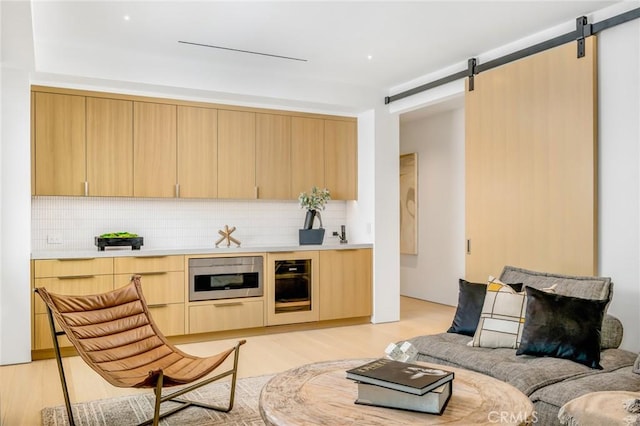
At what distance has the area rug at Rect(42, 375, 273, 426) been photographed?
303cm

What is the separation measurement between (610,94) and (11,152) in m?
4.70

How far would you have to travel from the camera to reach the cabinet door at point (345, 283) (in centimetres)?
→ 568

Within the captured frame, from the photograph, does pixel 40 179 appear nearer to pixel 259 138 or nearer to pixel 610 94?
pixel 259 138

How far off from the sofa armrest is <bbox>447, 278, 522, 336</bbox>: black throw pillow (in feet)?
1.70

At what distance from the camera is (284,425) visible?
1.68 m

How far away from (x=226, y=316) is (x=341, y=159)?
2270 mm

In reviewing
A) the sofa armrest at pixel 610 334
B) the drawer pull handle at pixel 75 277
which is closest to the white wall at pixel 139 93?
the drawer pull handle at pixel 75 277

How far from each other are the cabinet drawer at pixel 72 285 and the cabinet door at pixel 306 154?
2.21 meters

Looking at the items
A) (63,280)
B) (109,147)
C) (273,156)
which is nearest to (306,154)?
A: (273,156)

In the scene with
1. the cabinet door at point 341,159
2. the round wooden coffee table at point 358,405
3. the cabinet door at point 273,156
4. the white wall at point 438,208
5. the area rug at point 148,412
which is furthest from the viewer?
the white wall at point 438,208

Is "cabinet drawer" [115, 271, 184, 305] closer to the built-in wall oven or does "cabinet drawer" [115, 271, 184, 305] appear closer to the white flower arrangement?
the built-in wall oven

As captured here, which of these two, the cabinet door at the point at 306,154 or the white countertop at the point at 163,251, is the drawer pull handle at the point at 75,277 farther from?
the cabinet door at the point at 306,154

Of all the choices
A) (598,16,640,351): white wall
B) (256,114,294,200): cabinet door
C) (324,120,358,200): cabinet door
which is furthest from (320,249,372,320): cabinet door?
(598,16,640,351): white wall

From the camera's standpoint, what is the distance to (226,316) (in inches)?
204
